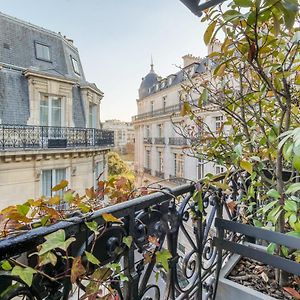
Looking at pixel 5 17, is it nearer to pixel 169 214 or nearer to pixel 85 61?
pixel 85 61

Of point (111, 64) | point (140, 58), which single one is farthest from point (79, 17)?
point (140, 58)

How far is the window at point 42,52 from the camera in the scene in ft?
22.7

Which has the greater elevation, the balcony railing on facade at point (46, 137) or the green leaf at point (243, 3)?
the green leaf at point (243, 3)

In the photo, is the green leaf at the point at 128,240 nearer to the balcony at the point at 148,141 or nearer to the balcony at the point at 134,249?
the balcony at the point at 134,249

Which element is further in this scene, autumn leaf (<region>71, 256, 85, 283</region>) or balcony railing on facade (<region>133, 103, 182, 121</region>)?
balcony railing on facade (<region>133, 103, 182, 121</region>)

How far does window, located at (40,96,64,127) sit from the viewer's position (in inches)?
259

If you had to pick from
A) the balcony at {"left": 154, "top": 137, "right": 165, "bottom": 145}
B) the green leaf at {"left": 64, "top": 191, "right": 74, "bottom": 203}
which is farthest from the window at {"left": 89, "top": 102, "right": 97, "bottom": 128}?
the green leaf at {"left": 64, "top": 191, "right": 74, "bottom": 203}

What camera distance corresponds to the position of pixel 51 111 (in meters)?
6.77

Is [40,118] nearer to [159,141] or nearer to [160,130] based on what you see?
[159,141]

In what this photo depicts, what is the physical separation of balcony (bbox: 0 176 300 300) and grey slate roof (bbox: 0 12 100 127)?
605 centimetres

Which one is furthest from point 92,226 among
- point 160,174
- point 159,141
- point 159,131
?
point 159,131

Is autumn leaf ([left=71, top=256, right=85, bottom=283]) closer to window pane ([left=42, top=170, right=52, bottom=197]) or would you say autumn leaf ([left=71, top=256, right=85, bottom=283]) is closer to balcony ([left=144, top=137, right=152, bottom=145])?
window pane ([left=42, top=170, right=52, bottom=197])

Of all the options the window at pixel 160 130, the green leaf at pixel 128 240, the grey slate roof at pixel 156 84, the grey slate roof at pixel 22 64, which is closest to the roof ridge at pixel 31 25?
the grey slate roof at pixel 22 64

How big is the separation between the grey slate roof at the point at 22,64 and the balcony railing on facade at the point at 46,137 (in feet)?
1.26
